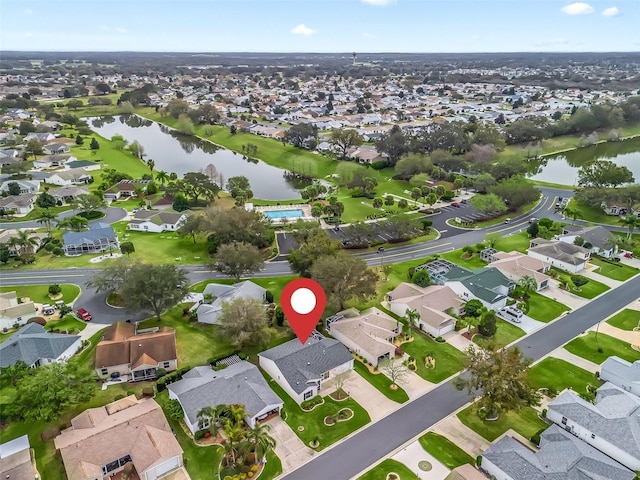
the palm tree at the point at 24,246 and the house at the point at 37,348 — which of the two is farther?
the palm tree at the point at 24,246

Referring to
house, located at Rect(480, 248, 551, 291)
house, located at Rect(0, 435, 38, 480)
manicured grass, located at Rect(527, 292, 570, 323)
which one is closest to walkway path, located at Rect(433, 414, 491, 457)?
manicured grass, located at Rect(527, 292, 570, 323)

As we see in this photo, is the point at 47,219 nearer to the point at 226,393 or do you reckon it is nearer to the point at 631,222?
the point at 226,393

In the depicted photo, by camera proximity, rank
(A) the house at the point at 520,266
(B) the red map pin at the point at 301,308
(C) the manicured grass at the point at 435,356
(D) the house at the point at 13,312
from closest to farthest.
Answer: (B) the red map pin at the point at 301,308 → (C) the manicured grass at the point at 435,356 → (D) the house at the point at 13,312 → (A) the house at the point at 520,266

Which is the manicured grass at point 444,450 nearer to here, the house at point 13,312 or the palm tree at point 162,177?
the house at point 13,312

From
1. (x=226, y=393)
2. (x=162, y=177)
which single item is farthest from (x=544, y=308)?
(x=162, y=177)

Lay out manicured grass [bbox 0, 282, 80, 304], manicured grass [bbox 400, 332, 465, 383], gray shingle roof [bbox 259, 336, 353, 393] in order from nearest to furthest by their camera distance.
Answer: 1. gray shingle roof [bbox 259, 336, 353, 393]
2. manicured grass [bbox 400, 332, 465, 383]
3. manicured grass [bbox 0, 282, 80, 304]

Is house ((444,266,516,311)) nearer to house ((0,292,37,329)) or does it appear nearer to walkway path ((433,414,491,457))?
walkway path ((433,414,491,457))

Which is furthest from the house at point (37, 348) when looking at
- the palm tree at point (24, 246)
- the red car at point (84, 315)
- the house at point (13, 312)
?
the palm tree at point (24, 246)
